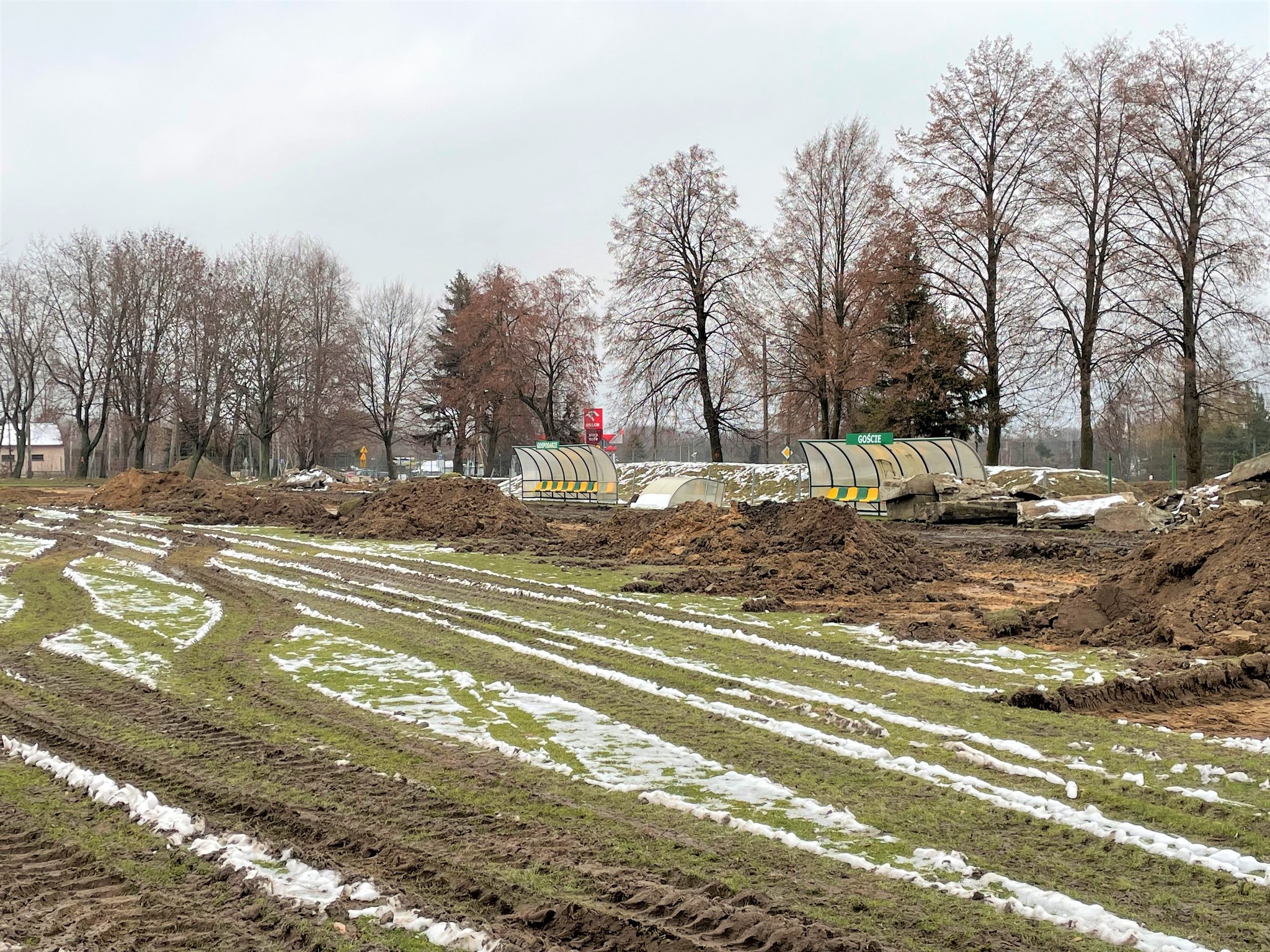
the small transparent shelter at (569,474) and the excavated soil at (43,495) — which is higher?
the small transparent shelter at (569,474)

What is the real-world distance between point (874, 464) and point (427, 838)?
29.3 metres

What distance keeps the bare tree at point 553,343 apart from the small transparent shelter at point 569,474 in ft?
51.9

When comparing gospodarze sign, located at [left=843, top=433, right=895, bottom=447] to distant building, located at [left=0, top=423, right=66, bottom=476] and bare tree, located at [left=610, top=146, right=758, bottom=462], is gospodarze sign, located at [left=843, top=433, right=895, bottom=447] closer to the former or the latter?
bare tree, located at [left=610, top=146, right=758, bottom=462]

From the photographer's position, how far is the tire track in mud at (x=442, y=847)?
3809 mm

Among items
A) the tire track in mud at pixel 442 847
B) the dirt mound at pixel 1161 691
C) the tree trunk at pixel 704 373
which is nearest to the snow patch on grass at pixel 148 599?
the tire track in mud at pixel 442 847

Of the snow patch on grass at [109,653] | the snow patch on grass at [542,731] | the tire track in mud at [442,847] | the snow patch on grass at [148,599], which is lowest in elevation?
the snow patch on grass at [542,731]

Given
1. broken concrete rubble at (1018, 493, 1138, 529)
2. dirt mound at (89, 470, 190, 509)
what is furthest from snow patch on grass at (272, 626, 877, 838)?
dirt mound at (89, 470, 190, 509)

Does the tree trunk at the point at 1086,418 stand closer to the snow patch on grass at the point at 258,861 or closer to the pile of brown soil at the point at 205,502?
the pile of brown soil at the point at 205,502

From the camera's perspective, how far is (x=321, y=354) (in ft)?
206

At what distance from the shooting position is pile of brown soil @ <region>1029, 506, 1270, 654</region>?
10.2 m

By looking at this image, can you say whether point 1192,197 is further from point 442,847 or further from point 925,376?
point 442,847

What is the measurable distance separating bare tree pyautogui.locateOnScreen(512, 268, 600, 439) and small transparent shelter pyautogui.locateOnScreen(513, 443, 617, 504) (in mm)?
15818

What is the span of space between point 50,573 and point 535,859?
1493cm

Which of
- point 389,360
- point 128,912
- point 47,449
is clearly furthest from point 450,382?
point 47,449
